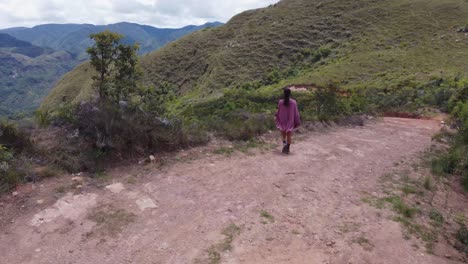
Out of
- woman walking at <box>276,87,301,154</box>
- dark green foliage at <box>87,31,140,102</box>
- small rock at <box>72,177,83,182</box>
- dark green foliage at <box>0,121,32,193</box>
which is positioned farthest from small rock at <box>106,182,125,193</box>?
woman walking at <box>276,87,301,154</box>

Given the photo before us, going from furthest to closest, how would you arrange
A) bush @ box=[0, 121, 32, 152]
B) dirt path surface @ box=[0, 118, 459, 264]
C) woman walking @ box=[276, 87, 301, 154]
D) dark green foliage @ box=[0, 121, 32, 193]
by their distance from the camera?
woman walking @ box=[276, 87, 301, 154]
bush @ box=[0, 121, 32, 152]
dark green foliage @ box=[0, 121, 32, 193]
dirt path surface @ box=[0, 118, 459, 264]

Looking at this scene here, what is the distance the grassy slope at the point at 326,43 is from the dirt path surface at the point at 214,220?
76.0ft

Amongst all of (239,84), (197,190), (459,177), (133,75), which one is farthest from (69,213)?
(239,84)

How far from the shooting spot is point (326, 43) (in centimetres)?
4894

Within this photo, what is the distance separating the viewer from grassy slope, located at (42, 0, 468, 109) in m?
34.6

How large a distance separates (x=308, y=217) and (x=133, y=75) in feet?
19.6

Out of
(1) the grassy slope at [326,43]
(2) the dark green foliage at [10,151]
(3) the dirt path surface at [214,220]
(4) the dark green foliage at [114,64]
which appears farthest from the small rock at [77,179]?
(1) the grassy slope at [326,43]

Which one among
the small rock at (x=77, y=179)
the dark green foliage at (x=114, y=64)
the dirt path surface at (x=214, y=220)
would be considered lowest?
the dirt path surface at (x=214, y=220)

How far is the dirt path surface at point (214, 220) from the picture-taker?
170 inches

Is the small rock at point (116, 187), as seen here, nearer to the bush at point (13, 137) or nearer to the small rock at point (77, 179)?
the small rock at point (77, 179)

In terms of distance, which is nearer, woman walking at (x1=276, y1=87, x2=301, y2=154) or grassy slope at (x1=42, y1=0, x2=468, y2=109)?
woman walking at (x1=276, y1=87, x2=301, y2=154)

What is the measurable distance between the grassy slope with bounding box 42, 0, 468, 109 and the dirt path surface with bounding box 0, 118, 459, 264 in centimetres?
2316

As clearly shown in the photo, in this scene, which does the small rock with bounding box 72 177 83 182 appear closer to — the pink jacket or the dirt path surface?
the dirt path surface

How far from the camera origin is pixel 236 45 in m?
55.2
